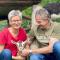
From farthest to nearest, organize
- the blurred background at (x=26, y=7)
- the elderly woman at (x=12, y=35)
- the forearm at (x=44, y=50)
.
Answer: the blurred background at (x=26, y=7) → the elderly woman at (x=12, y=35) → the forearm at (x=44, y=50)

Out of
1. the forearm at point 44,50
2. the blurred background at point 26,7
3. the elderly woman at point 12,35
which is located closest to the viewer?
the forearm at point 44,50

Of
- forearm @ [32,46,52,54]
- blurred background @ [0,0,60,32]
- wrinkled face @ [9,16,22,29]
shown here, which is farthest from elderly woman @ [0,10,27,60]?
blurred background @ [0,0,60,32]

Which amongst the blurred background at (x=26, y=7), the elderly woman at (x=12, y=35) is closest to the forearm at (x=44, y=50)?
the elderly woman at (x=12, y=35)

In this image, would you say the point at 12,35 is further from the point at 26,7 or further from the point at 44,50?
the point at 26,7

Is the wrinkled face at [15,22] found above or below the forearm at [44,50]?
above

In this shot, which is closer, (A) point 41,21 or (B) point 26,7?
(A) point 41,21

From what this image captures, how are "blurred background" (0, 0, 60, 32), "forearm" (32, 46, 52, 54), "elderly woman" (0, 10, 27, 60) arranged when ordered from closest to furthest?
"forearm" (32, 46, 52, 54) → "elderly woman" (0, 10, 27, 60) → "blurred background" (0, 0, 60, 32)

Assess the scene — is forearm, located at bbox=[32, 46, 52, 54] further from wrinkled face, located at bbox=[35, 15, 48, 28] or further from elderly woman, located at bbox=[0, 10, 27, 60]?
wrinkled face, located at bbox=[35, 15, 48, 28]

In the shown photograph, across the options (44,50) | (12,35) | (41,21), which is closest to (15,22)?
(12,35)

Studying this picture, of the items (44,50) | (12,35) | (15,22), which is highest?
(15,22)

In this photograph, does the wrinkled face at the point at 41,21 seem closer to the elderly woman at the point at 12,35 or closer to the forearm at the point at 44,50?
the elderly woman at the point at 12,35

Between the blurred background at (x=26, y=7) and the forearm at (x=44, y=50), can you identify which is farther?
the blurred background at (x=26, y=7)

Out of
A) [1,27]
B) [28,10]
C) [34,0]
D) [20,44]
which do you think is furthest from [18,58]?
[34,0]

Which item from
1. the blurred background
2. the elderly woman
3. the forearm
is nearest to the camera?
the forearm
